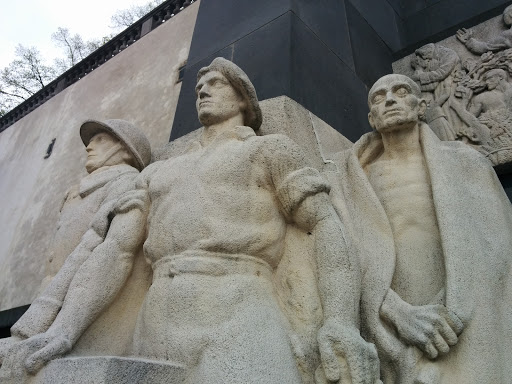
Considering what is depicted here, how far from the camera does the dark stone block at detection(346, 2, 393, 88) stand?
15.7ft

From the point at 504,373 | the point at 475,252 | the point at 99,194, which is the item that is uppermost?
the point at 99,194

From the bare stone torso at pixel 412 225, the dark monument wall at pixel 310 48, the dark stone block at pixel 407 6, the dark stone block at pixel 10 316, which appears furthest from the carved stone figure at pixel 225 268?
the dark stone block at pixel 407 6

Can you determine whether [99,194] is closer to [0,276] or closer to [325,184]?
[325,184]

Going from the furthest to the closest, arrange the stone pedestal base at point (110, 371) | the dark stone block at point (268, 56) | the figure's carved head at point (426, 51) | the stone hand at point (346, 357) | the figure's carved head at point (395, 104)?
1. the figure's carved head at point (426, 51)
2. the dark stone block at point (268, 56)
3. the figure's carved head at point (395, 104)
4. the stone hand at point (346, 357)
5. the stone pedestal base at point (110, 371)

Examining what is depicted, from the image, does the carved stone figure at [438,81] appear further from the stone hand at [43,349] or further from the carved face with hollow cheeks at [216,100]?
the stone hand at [43,349]

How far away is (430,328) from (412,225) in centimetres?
75

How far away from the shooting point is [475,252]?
2443 mm

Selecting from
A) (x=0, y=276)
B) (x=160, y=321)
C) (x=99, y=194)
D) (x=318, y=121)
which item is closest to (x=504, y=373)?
(x=160, y=321)

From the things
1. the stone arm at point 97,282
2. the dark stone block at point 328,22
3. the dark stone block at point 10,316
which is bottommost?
the dark stone block at point 10,316

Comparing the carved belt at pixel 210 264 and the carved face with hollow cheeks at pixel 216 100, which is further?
the carved face with hollow cheeks at pixel 216 100

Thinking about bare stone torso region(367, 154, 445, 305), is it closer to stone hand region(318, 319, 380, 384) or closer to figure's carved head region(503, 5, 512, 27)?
stone hand region(318, 319, 380, 384)

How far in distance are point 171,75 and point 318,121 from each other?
3446 millimetres

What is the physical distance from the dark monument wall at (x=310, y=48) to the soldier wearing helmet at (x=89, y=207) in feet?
1.77

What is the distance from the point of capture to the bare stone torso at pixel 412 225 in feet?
8.35
